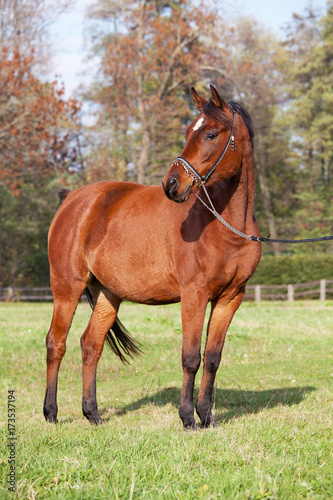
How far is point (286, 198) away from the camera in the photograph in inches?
1609

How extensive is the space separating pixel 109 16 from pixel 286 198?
19438mm

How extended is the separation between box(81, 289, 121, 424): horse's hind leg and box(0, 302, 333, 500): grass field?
0.39 meters

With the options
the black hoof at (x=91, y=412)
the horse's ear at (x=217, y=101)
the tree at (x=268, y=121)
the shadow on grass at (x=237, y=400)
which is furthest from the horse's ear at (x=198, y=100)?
the tree at (x=268, y=121)

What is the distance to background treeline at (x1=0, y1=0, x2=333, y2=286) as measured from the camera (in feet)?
74.7

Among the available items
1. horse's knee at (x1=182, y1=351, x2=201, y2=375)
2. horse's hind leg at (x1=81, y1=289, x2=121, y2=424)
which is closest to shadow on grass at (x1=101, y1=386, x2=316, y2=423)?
horse's hind leg at (x1=81, y1=289, x2=121, y2=424)

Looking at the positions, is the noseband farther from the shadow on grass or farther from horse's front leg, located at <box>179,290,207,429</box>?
the shadow on grass

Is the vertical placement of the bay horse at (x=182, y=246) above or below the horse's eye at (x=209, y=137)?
below

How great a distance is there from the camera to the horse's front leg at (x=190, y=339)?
4.37 meters

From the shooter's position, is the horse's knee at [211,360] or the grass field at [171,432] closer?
the grass field at [171,432]

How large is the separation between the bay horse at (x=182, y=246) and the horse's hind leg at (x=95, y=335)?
15mm

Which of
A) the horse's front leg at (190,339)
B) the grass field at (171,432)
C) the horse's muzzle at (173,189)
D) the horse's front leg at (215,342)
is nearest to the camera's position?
the grass field at (171,432)

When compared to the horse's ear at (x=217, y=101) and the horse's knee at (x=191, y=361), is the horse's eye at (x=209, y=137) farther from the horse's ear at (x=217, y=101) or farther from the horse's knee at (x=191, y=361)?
the horse's knee at (x=191, y=361)

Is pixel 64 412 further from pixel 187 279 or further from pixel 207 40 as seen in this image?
pixel 207 40

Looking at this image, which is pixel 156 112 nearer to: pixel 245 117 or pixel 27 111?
pixel 27 111
